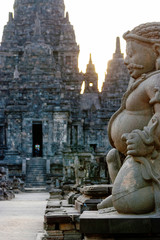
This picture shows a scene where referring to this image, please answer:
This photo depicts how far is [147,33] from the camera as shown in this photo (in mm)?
5199

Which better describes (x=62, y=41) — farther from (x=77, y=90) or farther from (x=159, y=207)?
→ (x=159, y=207)

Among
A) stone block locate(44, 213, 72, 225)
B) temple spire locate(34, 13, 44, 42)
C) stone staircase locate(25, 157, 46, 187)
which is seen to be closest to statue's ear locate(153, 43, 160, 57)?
stone block locate(44, 213, 72, 225)

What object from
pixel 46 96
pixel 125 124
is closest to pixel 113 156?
pixel 125 124

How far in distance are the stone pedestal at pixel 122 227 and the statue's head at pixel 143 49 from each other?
169cm

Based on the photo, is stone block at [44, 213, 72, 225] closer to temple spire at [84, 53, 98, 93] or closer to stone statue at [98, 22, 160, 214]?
stone statue at [98, 22, 160, 214]

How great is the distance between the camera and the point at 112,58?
48.8m

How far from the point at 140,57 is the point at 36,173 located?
30821 mm

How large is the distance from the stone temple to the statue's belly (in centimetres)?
2305

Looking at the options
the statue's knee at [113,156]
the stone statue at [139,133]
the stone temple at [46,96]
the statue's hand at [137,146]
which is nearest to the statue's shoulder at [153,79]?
the stone statue at [139,133]

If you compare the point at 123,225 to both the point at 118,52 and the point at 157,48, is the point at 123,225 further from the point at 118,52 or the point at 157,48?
the point at 118,52

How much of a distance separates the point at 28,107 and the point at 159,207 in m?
34.8

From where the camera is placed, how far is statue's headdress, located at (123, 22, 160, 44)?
5.15 m

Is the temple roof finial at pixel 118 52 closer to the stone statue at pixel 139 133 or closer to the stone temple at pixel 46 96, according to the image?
the stone temple at pixel 46 96

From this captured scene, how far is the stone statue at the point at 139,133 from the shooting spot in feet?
14.0
